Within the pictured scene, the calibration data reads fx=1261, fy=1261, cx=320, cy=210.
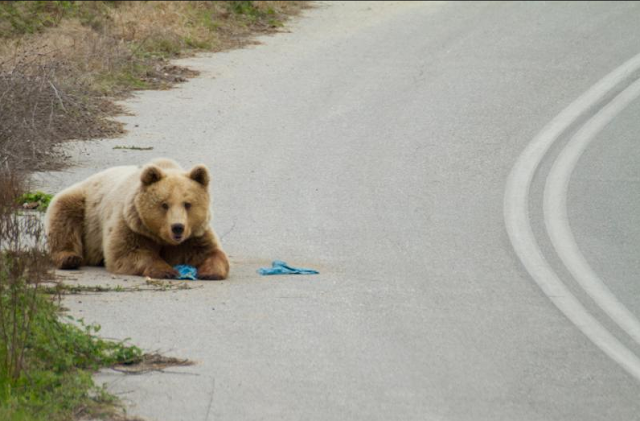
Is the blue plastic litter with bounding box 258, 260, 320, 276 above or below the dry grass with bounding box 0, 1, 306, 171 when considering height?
below

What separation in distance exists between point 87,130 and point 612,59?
26.3 feet

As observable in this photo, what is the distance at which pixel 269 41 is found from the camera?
19.5m

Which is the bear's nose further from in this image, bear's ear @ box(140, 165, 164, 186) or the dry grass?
the dry grass

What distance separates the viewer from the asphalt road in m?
6.79

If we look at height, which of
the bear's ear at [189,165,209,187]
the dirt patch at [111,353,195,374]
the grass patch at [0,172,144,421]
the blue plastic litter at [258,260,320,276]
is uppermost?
the bear's ear at [189,165,209,187]

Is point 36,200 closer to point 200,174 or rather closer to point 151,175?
point 151,175

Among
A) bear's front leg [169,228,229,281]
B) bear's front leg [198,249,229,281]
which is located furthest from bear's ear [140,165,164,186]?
bear's front leg [198,249,229,281]

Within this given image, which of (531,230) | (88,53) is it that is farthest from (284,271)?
(88,53)

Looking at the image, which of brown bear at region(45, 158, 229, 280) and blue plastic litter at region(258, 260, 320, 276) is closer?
brown bear at region(45, 158, 229, 280)

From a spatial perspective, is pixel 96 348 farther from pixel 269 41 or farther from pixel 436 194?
pixel 269 41

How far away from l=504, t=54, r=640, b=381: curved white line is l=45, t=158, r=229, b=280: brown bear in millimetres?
2424

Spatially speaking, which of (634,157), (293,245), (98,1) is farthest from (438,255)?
(98,1)

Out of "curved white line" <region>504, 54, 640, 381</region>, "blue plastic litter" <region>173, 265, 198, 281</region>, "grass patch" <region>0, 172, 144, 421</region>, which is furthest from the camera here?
"blue plastic litter" <region>173, 265, 198, 281</region>

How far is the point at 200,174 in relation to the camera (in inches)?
369
